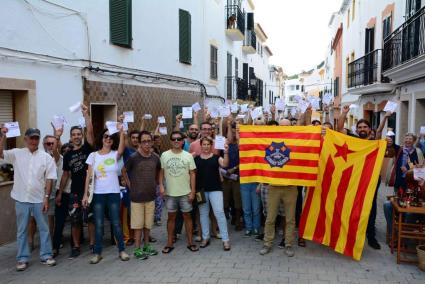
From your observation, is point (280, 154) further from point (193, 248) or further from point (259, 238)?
point (193, 248)

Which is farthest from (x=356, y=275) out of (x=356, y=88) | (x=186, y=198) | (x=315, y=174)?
(x=356, y=88)

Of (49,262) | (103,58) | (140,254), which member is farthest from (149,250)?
(103,58)

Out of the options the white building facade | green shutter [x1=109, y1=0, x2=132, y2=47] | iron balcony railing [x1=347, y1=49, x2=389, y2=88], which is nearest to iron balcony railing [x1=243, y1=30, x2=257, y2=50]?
iron balcony railing [x1=347, y1=49, x2=389, y2=88]

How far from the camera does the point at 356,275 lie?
5074 millimetres

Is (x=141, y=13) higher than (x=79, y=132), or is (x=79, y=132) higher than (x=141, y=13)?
(x=141, y=13)

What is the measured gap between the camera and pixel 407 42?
11109 mm

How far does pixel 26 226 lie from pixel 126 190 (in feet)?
4.76

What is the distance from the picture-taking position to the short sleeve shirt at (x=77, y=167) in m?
5.76

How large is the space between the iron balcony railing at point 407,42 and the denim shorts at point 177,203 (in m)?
7.23

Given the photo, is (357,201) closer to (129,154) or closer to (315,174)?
(315,174)

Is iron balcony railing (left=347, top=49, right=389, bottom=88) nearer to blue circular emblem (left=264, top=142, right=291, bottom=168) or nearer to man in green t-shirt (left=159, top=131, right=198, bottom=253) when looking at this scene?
blue circular emblem (left=264, top=142, right=291, bottom=168)

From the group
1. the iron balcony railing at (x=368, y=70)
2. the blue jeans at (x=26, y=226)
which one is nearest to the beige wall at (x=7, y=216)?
the blue jeans at (x=26, y=226)

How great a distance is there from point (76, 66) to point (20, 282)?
4.70 metres

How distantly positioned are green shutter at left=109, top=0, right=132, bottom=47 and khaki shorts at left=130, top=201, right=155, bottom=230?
5.12 metres
